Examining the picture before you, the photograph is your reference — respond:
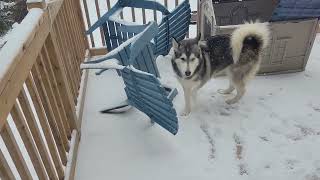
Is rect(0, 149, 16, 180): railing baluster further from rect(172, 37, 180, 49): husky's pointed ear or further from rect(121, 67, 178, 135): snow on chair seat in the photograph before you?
rect(172, 37, 180, 49): husky's pointed ear

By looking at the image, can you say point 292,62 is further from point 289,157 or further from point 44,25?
point 44,25

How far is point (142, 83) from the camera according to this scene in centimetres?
254

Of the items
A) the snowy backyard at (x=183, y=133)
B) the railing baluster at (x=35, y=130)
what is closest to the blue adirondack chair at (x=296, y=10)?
the snowy backyard at (x=183, y=133)

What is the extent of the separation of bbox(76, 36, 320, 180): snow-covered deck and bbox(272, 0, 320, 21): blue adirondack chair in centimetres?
71

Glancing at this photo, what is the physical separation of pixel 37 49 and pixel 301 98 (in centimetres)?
261

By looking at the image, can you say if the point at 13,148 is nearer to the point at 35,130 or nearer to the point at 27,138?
the point at 27,138

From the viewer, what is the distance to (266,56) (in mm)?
3518

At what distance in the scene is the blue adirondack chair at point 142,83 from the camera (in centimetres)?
245

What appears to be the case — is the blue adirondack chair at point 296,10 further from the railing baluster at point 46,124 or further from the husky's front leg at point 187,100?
the railing baluster at point 46,124

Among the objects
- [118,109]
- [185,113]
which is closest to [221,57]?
[185,113]

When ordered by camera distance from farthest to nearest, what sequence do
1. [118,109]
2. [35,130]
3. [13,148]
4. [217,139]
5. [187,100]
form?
1. [118,109]
2. [187,100]
3. [217,139]
4. [35,130]
5. [13,148]

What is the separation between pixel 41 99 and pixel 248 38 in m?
1.91

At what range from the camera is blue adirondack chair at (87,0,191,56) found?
3.70m

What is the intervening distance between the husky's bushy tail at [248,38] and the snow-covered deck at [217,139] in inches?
23.6
